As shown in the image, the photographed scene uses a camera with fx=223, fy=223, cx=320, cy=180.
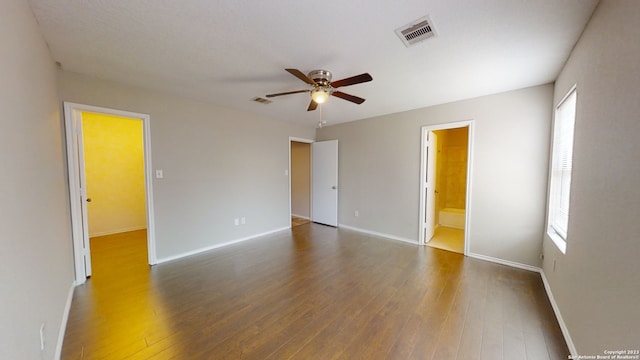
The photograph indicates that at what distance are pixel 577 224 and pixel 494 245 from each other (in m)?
1.68

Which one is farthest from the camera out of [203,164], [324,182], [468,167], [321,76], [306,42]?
[324,182]

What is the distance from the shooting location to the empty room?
129 centimetres

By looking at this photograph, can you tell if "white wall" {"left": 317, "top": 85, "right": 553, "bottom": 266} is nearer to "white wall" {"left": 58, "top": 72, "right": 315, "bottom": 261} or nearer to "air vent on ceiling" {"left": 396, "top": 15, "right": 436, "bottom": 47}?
"air vent on ceiling" {"left": 396, "top": 15, "right": 436, "bottom": 47}

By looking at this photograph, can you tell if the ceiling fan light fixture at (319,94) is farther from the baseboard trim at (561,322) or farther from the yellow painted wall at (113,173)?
the yellow painted wall at (113,173)

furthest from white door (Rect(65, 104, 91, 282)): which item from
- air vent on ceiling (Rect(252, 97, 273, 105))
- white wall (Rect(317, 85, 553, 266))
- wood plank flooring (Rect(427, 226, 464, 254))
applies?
wood plank flooring (Rect(427, 226, 464, 254))

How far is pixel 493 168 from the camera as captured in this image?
3.16m

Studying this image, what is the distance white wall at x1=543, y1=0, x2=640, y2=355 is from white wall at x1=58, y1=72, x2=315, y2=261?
4.12m

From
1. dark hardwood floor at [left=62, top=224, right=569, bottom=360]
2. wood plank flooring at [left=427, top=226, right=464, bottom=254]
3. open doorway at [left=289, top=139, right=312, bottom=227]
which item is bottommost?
dark hardwood floor at [left=62, top=224, right=569, bottom=360]

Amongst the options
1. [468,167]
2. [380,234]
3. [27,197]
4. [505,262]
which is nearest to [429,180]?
[468,167]

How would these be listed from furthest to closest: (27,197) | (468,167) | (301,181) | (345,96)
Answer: (301,181)
(468,167)
(345,96)
(27,197)

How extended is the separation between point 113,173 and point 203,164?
2.78 m

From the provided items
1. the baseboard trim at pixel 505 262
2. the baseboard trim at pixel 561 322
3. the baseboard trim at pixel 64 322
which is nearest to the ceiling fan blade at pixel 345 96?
the baseboard trim at pixel 561 322

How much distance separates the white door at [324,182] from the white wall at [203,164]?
3.13ft

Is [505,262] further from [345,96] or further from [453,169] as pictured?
[345,96]
